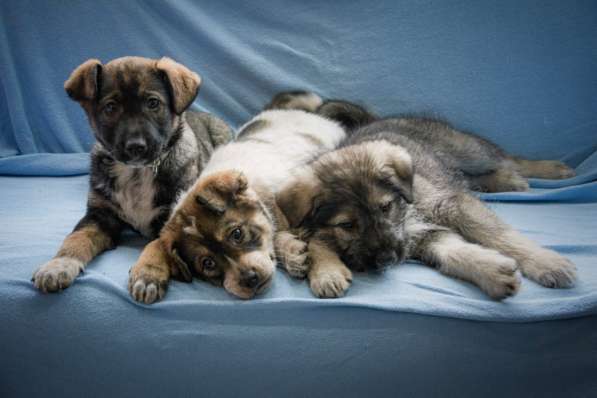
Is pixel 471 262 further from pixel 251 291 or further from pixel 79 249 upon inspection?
pixel 79 249

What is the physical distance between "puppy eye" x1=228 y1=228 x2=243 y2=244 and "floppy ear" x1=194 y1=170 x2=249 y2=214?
127mm

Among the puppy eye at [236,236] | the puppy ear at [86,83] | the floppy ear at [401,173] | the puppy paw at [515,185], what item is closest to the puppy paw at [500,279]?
the floppy ear at [401,173]

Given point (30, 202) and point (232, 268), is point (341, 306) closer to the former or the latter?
point (232, 268)

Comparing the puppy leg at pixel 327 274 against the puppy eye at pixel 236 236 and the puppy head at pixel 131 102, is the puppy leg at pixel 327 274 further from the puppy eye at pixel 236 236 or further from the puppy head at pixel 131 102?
the puppy head at pixel 131 102

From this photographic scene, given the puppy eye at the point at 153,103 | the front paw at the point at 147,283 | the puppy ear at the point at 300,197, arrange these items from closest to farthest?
the front paw at the point at 147,283
the puppy ear at the point at 300,197
the puppy eye at the point at 153,103

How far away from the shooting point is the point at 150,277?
238 cm

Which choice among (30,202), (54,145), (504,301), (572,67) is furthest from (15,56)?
(572,67)

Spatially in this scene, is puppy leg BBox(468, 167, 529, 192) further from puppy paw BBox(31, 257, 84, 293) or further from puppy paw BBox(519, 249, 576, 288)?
puppy paw BBox(31, 257, 84, 293)

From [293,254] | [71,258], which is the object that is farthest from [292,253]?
[71,258]

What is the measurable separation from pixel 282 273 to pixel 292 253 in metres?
0.12

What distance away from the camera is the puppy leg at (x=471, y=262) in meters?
2.26

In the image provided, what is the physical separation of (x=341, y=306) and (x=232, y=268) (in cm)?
59

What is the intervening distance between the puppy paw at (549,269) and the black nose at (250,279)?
1337 mm

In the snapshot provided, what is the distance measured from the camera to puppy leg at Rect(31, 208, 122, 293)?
239cm
